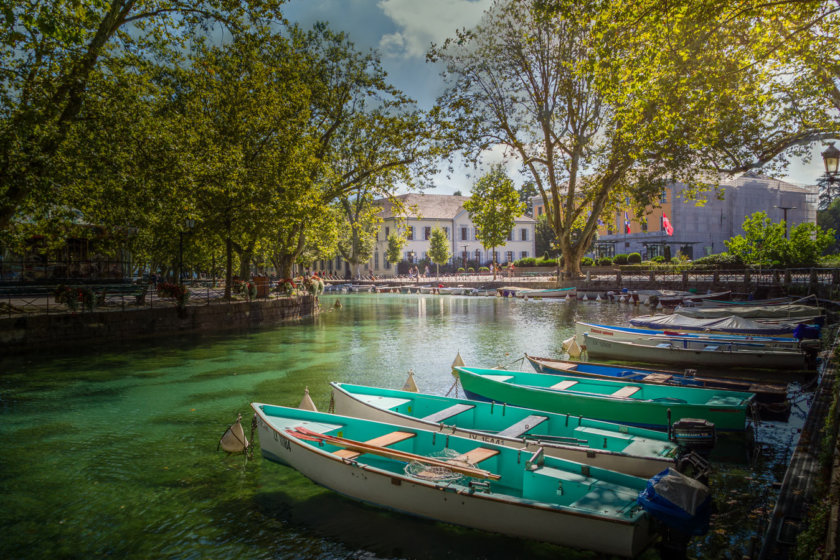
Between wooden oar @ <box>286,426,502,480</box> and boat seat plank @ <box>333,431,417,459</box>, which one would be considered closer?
wooden oar @ <box>286,426,502,480</box>

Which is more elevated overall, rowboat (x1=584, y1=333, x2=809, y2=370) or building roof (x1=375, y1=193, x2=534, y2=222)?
building roof (x1=375, y1=193, x2=534, y2=222)

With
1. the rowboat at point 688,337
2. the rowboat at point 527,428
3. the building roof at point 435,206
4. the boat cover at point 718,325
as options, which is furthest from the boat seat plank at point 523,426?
the building roof at point 435,206

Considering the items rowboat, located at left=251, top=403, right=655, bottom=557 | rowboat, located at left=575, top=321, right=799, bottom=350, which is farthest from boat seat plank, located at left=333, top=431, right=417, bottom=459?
rowboat, located at left=575, top=321, right=799, bottom=350

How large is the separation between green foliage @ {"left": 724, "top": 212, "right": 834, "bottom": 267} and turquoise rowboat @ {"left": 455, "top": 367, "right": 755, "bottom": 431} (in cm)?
2787

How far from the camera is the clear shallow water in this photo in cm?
561

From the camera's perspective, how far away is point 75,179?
655 inches

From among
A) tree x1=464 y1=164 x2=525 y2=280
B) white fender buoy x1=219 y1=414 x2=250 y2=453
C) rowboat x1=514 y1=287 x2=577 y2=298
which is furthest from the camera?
rowboat x1=514 y1=287 x2=577 y2=298

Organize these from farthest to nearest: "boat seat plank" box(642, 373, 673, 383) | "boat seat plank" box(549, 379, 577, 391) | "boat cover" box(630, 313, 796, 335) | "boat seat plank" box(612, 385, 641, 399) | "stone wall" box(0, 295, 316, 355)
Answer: "stone wall" box(0, 295, 316, 355), "boat cover" box(630, 313, 796, 335), "boat seat plank" box(642, 373, 673, 383), "boat seat plank" box(549, 379, 577, 391), "boat seat plank" box(612, 385, 641, 399)

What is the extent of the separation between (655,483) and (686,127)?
22.1 m

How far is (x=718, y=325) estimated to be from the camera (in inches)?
661

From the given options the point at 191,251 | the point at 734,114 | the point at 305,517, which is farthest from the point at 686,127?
the point at 191,251

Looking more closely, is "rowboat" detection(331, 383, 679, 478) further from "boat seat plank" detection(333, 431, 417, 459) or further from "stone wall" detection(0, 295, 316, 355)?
"stone wall" detection(0, 295, 316, 355)

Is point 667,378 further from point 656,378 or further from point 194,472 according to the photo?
point 194,472

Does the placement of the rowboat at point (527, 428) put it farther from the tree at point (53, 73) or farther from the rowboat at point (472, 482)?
the tree at point (53, 73)
